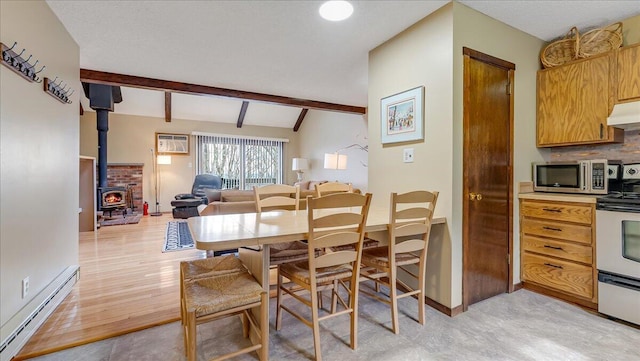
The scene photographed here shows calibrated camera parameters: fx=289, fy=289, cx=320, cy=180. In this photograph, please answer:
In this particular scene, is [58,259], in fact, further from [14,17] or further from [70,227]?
[14,17]

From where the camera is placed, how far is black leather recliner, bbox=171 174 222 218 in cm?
652

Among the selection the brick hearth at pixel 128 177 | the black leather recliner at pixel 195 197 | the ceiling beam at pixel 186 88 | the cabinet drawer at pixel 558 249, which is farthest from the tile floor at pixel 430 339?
the brick hearth at pixel 128 177

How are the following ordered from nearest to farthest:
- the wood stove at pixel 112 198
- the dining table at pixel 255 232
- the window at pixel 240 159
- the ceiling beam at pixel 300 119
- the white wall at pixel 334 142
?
the dining table at pixel 255 232, the wood stove at pixel 112 198, the white wall at pixel 334 142, the window at pixel 240 159, the ceiling beam at pixel 300 119

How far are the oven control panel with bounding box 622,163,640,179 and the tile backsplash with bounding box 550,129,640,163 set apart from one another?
0.15m

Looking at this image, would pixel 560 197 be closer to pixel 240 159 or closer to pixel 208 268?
pixel 208 268

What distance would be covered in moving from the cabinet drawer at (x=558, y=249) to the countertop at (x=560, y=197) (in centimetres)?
35

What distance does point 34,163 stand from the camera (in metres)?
1.91

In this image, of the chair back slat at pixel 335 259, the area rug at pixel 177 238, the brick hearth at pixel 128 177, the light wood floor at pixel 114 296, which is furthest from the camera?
the brick hearth at pixel 128 177

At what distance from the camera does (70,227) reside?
259 cm

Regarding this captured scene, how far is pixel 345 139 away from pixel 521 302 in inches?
200

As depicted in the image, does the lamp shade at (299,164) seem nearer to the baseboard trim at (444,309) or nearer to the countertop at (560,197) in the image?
the countertop at (560,197)

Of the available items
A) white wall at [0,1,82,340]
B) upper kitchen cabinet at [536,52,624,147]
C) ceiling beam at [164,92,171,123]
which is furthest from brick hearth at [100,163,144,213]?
upper kitchen cabinet at [536,52,624,147]

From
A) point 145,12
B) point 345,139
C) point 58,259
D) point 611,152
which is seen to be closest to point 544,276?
point 611,152

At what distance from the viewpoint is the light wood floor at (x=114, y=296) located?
73.9 inches
